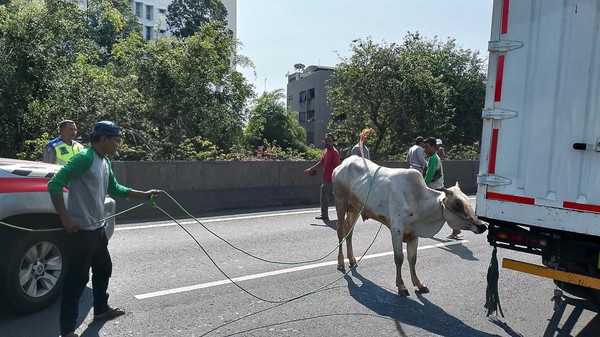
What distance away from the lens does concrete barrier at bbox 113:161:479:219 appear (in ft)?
35.3

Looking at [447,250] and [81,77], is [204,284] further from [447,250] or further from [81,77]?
[81,77]

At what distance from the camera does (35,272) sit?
15.5ft

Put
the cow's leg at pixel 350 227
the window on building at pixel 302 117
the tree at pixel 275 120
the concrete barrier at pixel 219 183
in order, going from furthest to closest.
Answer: the window on building at pixel 302 117
the tree at pixel 275 120
the concrete barrier at pixel 219 183
the cow's leg at pixel 350 227

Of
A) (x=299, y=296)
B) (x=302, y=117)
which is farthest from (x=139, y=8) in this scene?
(x=299, y=296)

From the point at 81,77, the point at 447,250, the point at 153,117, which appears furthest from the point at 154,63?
the point at 447,250

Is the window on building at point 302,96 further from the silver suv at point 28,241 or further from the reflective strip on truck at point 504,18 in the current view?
the reflective strip on truck at point 504,18

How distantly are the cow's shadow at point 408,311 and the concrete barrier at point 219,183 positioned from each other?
5.96 meters

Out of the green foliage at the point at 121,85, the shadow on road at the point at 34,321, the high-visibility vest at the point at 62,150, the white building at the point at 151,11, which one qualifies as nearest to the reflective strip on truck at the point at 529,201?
the shadow on road at the point at 34,321

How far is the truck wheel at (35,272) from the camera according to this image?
4508 mm

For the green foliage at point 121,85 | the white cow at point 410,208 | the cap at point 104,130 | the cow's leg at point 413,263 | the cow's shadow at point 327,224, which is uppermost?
the green foliage at point 121,85

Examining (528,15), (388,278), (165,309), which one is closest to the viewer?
(528,15)

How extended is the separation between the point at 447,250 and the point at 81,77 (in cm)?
1180

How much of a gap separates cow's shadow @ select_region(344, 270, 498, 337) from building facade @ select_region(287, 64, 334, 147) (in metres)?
47.9

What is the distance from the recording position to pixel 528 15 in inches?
165
